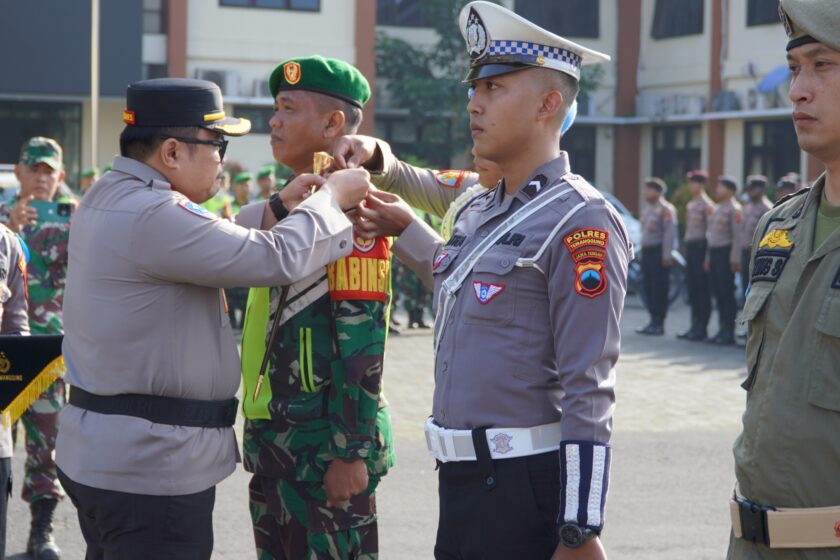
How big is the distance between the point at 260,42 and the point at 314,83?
2679 cm

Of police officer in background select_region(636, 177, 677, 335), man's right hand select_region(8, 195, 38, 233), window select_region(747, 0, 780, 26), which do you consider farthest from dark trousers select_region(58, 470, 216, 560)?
window select_region(747, 0, 780, 26)

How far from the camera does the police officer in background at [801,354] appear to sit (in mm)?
2875

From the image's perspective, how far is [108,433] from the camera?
361 centimetres

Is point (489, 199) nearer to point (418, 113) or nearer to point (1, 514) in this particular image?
point (1, 514)

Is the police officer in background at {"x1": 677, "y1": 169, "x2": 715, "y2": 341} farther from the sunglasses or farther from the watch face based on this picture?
the watch face

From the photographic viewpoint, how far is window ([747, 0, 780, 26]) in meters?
29.4

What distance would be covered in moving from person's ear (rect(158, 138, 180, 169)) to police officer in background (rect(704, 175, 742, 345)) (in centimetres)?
1350

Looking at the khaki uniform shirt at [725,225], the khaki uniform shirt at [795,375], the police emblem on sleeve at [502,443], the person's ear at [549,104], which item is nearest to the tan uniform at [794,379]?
the khaki uniform shirt at [795,375]

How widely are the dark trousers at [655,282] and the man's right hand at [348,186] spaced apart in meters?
14.2

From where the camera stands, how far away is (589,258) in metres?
3.06

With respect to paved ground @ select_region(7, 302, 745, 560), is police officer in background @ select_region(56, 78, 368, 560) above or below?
above

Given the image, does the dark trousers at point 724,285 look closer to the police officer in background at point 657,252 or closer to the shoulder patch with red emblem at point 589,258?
the police officer in background at point 657,252

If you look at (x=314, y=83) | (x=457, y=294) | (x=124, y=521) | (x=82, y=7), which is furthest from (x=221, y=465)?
(x=82, y=7)

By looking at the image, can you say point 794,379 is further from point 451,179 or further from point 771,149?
point 771,149
